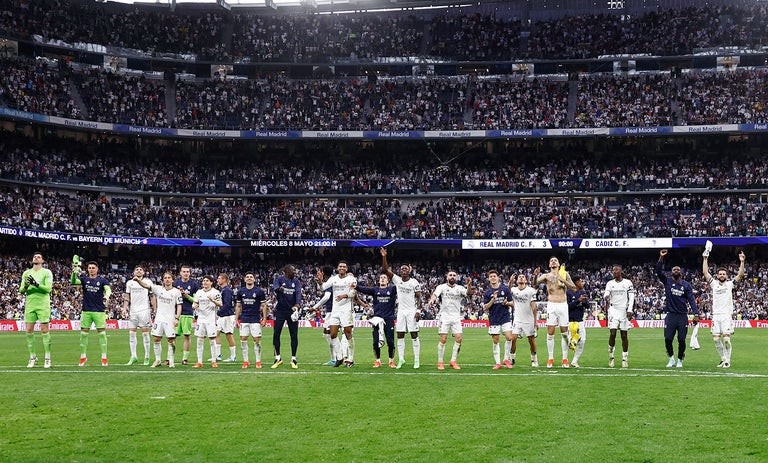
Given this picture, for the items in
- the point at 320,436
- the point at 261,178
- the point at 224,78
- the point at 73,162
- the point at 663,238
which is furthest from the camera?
the point at 224,78

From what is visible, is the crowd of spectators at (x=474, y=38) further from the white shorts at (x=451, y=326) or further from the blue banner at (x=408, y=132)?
the white shorts at (x=451, y=326)

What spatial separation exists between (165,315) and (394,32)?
64866mm

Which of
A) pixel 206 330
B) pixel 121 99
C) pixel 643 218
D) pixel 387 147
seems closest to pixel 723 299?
pixel 206 330

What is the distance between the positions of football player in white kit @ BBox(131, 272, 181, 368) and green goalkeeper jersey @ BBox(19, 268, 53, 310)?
88.6 inches

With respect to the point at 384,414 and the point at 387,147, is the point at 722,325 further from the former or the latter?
the point at 387,147

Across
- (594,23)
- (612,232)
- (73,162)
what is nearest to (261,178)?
(73,162)

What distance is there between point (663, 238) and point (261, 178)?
3503 cm

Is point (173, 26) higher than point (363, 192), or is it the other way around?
point (173, 26)

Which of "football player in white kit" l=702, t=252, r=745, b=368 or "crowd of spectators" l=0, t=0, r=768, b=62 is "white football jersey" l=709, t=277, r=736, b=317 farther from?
"crowd of spectators" l=0, t=0, r=768, b=62

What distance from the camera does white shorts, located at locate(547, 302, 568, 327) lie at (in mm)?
22047

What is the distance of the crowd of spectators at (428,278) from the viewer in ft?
192

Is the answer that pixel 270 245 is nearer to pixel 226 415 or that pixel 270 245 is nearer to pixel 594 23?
pixel 594 23

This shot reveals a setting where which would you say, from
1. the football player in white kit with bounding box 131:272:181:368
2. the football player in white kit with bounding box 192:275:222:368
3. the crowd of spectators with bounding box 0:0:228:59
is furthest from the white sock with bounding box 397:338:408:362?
the crowd of spectators with bounding box 0:0:228:59

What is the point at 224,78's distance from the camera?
7994 centimetres
